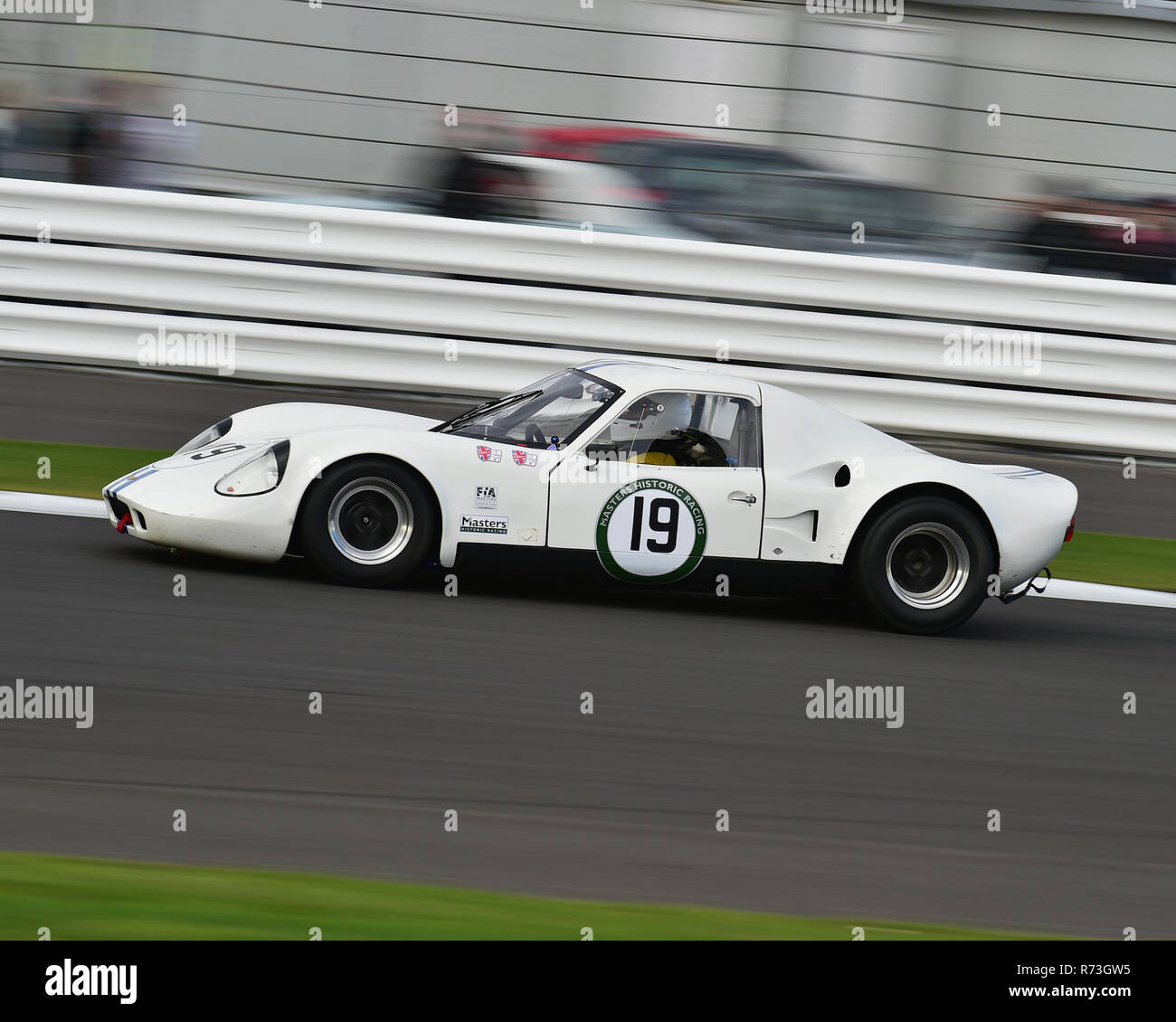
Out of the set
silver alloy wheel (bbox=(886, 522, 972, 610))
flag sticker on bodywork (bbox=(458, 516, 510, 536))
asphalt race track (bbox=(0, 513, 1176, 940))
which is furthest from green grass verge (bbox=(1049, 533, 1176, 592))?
flag sticker on bodywork (bbox=(458, 516, 510, 536))

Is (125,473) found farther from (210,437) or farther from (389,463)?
(389,463)

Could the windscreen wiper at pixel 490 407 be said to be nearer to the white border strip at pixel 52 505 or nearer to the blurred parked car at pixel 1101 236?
the white border strip at pixel 52 505

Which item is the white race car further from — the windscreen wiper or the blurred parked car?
the blurred parked car

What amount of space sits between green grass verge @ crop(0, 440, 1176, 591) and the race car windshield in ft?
8.22

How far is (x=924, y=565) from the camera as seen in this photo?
7195 mm

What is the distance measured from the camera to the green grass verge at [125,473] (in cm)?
830

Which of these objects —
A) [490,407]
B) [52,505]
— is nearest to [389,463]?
[490,407]

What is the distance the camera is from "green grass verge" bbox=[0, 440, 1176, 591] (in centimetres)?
830

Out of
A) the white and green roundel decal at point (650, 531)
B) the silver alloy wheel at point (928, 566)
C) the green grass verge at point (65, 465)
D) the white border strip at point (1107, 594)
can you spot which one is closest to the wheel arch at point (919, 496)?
the silver alloy wheel at point (928, 566)

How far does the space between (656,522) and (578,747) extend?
1752 millimetres

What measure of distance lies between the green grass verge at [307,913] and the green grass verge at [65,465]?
471 cm

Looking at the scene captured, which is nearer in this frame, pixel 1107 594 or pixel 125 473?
pixel 1107 594

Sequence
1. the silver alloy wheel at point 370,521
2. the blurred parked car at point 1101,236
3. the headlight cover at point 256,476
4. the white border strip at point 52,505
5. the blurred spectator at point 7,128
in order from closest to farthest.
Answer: the headlight cover at point 256,476 → the silver alloy wheel at point 370,521 → the white border strip at point 52,505 → the blurred spectator at point 7,128 → the blurred parked car at point 1101,236
